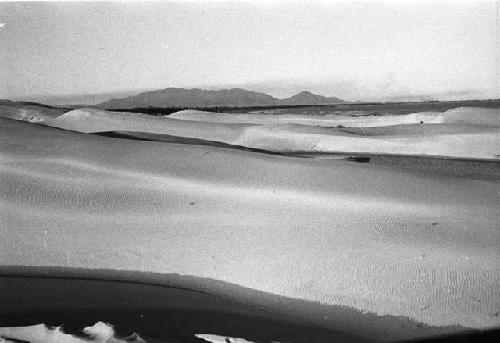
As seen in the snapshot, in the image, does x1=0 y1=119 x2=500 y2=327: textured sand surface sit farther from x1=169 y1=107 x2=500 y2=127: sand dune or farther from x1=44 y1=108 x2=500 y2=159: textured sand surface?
x1=169 y1=107 x2=500 y2=127: sand dune

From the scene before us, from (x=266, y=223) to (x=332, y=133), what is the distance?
540cm

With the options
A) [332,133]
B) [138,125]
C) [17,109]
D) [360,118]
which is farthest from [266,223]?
[360,118]

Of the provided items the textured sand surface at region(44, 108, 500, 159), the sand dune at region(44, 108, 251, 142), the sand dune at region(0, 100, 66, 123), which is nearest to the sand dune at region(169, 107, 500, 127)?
the textured sand surface at region(44, 108, 500, 159)

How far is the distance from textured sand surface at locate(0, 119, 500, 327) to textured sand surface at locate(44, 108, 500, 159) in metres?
2.53

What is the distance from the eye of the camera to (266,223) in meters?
2.76

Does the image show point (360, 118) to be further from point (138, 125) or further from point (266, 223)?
point (266, 223)

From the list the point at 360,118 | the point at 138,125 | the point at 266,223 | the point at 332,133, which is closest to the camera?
the point at 266,223

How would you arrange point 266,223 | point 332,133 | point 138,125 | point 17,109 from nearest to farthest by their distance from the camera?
point 266,223, point 17,109, point 138,125, point 332,133

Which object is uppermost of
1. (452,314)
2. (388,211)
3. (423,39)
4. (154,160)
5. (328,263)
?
(423,39)

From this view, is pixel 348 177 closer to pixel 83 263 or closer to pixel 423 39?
pixel 423 39

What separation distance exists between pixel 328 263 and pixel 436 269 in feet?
1.77

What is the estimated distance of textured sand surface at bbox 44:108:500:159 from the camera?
6.10 m

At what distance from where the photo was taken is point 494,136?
22.5 ft

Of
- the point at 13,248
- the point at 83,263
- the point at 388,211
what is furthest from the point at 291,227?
the point at 13,248
